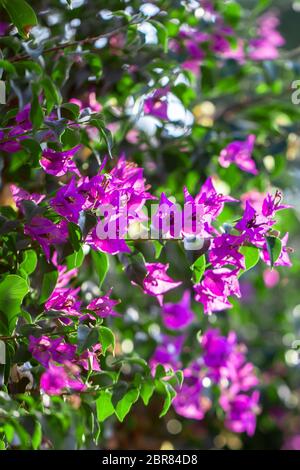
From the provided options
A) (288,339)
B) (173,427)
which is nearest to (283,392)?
(288,339)

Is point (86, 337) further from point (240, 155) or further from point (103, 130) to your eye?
point (240, 155)

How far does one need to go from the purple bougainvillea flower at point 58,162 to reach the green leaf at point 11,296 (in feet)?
0.37

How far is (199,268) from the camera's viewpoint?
66 centimetres

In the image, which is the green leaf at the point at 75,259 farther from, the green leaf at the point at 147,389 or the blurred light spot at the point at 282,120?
the blurred light spot at the point at 282,120

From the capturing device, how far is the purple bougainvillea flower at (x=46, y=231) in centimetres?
66

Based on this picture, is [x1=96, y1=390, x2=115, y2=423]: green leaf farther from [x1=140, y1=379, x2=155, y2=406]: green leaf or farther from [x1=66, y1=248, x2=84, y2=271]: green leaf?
[x1=66, y1=248, x2=84, y2=271]: green leaf

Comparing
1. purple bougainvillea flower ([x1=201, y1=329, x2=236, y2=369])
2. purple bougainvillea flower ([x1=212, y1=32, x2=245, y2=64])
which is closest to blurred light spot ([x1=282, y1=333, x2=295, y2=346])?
purple bougainvillea flower ([x1=201, y1=329, x2=236, y2=369])

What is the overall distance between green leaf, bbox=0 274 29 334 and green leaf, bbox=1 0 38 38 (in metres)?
0.25

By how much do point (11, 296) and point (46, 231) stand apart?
0.07 metres

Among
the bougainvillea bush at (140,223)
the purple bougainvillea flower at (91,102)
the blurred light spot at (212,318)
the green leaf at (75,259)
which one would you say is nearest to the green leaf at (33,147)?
the bougainvillea bush at (140,223)

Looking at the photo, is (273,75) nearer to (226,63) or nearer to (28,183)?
(226,63)

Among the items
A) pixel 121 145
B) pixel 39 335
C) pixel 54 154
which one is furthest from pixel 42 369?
pixel 121 145

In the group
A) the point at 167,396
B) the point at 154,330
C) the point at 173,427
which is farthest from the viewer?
the point at 173,427

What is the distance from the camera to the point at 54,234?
26.0 inches
